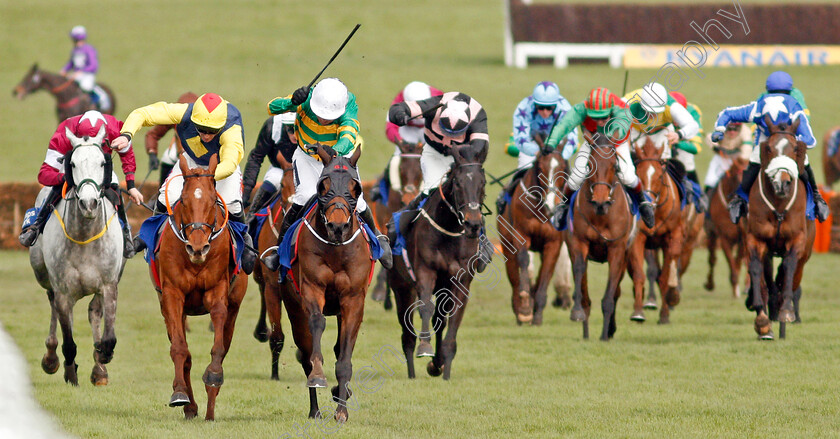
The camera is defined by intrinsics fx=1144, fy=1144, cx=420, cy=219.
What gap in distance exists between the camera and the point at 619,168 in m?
11.4

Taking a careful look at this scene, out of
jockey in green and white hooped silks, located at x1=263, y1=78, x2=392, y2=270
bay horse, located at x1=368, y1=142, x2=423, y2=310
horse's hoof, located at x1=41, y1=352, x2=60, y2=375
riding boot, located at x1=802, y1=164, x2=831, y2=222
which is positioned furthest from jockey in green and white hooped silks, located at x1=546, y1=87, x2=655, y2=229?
horse's hoof, located at x1=41, y1=352, x2=60, y2=375

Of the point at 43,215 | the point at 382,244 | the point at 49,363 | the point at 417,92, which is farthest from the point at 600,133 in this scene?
the point at 49,363

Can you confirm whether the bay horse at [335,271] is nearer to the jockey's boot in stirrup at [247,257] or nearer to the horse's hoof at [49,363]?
the jockey's boot in stirrup at [247,257]

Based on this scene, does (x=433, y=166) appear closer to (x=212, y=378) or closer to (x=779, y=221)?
(x=212, y=378)

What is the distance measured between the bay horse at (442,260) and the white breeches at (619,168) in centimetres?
257

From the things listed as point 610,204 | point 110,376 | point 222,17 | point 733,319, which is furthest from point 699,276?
point 222,17

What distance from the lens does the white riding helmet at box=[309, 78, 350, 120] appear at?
26.2ft

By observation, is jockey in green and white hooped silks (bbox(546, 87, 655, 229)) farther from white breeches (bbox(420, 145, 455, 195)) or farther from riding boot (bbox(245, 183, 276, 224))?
riding boot (bbox(245, 183, 276, 224))

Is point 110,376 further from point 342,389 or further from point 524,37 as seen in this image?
point 524,37

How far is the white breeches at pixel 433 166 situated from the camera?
970 cm

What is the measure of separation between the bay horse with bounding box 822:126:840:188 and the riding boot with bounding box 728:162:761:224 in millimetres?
16185

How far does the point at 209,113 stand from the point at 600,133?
4598 millimetres

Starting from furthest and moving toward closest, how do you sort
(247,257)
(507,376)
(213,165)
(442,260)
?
(507,376), (442,260), (247,257), (213,165)

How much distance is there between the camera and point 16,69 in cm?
3728
